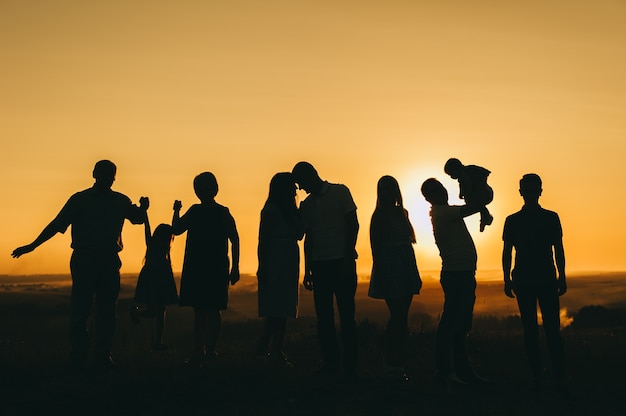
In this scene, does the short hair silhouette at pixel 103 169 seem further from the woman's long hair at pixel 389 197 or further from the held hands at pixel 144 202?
the woman's long hair at pixel 389 197

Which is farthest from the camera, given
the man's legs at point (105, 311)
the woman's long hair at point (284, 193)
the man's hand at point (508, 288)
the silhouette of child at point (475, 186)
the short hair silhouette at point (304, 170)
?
the man's legs at point (105, 311)

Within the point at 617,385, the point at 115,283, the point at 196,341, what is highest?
the point at 115,283

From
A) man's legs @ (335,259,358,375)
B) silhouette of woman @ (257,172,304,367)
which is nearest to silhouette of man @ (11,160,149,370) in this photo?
silhouette of woman @ (257,172,304,367)

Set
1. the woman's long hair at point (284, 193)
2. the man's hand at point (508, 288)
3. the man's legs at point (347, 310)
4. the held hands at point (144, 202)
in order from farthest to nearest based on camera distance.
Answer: the held hands at point (144, 202)
the woman's long hair at point (284, 193)
the man's legs at point (347, 310)
the man's hand at point (508, 288)

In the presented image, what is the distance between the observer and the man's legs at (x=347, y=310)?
32.4 feet

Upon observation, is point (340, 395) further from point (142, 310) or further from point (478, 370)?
point (142, 310)

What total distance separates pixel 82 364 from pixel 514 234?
19.3ft

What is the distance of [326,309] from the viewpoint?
1004cm

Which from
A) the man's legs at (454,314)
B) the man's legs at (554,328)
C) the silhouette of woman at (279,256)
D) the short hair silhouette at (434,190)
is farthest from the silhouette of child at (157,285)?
the man's legs at (554,328)

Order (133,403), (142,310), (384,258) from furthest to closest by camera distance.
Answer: (142,310)
(384,258)
(133,403)

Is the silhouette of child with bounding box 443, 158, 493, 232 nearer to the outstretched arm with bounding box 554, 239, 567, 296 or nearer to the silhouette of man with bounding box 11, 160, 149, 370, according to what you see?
the outstretched arm with bounding box 554, 239, 567, 296

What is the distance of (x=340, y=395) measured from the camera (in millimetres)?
8680

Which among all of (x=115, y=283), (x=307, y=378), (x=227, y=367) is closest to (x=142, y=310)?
(x=115, y=283)

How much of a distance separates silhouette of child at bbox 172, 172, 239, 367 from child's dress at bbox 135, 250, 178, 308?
80.1 inches
